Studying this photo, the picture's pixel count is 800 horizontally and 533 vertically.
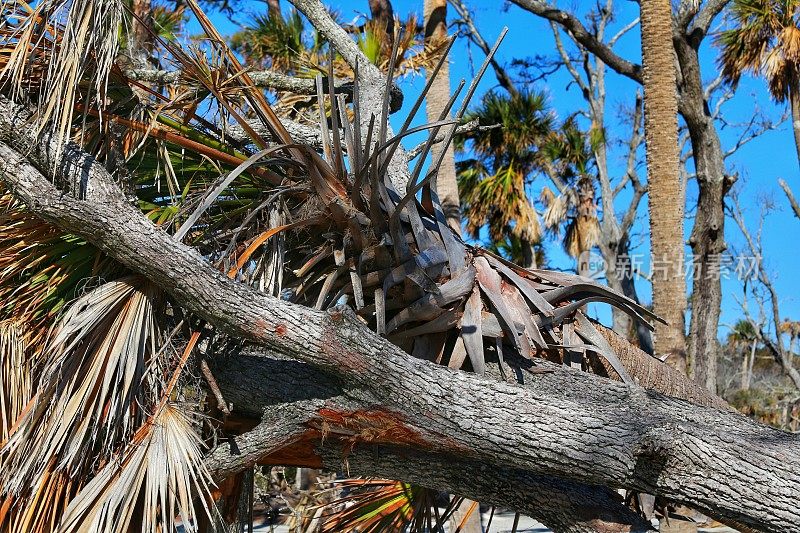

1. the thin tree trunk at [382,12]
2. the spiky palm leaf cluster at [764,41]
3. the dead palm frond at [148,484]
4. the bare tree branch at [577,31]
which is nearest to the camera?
the dead palm frond at [148,484]

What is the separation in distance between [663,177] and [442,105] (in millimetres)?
3573

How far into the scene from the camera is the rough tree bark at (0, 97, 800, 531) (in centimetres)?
322

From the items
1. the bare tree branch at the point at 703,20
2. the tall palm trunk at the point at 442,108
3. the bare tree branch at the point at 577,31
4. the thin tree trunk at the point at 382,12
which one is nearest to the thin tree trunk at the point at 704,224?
the bare tree branch at the point at 703,20

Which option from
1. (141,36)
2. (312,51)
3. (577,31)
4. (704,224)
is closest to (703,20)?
(577,31)

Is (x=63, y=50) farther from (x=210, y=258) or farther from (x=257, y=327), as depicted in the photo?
(x=257, y=327)

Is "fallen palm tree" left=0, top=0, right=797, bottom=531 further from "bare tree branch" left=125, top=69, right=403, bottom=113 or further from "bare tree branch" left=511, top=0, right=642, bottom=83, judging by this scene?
"bare tree branch" left=511, top=0, right=642, bottom=83

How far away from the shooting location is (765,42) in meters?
11.9

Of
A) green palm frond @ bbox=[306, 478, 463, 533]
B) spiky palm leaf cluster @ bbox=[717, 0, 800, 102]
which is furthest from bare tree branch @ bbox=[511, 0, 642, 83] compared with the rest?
→ green palm frond @ bbox=[306, 478, 463, 533]

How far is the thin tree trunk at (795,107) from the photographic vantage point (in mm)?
12617

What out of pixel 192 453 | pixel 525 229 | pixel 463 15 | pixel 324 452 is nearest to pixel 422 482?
pixel 324 452

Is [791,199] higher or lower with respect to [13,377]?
higher

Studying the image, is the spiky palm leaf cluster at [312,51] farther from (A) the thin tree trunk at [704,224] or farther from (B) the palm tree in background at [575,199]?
(B) the palm tree in background at [575,199]

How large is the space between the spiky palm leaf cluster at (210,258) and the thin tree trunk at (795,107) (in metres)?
9.92

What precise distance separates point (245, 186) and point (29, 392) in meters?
1.51
